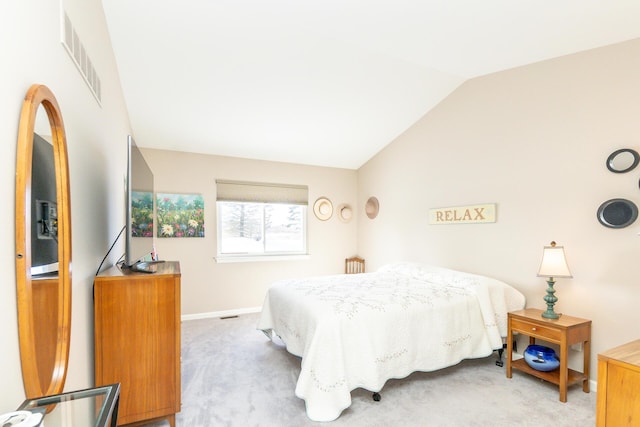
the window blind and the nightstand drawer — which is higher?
the window blind

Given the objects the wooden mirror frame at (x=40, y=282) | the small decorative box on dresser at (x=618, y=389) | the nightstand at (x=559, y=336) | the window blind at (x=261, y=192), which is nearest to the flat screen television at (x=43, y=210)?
the wooden mirror frame at (x=40, y=282)

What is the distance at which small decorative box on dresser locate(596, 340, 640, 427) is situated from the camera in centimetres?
158

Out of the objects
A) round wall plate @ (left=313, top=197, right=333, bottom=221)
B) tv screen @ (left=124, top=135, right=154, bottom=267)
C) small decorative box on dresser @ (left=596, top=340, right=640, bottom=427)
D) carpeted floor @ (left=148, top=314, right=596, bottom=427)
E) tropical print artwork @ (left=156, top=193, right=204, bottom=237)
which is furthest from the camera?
round wall plate @ (left=313, top=197, right=333, bottom=221)

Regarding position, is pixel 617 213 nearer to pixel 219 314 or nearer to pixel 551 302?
pixel 551 302

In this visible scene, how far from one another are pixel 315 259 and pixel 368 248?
34.2 inches

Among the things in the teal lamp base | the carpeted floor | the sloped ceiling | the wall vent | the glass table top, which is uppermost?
the sloped ceiling

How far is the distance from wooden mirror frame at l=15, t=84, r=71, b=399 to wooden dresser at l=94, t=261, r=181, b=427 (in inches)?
19.9

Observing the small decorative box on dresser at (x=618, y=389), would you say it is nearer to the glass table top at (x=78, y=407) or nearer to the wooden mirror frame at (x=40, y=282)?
the glass table top at (x=78, y=407)

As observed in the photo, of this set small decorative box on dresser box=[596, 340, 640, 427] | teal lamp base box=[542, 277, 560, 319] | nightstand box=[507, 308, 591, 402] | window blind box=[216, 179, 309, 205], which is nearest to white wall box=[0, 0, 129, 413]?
window blind box=[216, 179, 309, 205]

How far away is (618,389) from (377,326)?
1.31 meters

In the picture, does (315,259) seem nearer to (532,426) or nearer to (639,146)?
(532,426)

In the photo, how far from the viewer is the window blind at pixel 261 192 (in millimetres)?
4508

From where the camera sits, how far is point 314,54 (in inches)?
109

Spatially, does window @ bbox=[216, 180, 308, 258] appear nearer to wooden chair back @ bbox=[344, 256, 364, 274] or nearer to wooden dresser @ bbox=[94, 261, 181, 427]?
wooden chair back @ bbox=[344, 256, 364, 274]
